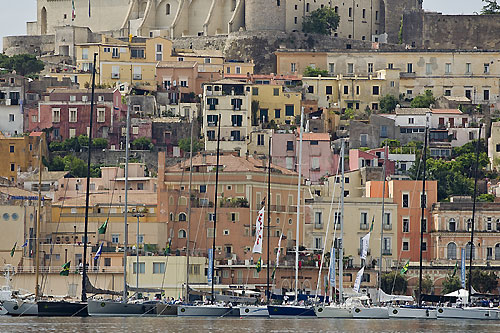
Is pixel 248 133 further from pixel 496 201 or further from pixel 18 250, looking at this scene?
pixel 18 250

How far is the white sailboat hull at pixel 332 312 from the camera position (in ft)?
244

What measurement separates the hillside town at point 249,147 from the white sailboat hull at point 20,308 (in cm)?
118

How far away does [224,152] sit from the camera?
340ft

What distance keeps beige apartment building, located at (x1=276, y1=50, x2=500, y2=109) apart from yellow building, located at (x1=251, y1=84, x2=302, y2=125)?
907 cm

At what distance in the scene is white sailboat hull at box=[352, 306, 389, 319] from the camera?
75.0 metres

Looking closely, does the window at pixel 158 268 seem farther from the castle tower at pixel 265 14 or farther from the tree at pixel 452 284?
the castle tower at pixel 265 14

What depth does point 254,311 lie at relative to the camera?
2992 inches

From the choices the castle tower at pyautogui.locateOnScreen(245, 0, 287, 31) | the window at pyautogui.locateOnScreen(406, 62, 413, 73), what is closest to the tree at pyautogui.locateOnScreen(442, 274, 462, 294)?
the window at pyautogui.locateOnScreen(406, 62, 413, 73)

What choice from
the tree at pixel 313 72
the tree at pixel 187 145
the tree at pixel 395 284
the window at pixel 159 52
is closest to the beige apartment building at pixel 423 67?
the tree at pixel 313 72

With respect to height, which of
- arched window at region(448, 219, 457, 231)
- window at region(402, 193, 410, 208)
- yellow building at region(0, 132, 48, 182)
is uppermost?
yellow building at region(0, 132, 48, 182)

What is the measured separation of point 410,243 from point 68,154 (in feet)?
88.5

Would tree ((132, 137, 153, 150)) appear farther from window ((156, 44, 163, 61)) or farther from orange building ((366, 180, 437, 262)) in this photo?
orange building ((366, 180, 437, 262))

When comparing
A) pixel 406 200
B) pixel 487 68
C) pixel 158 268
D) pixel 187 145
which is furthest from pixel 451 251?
pixel 487 68

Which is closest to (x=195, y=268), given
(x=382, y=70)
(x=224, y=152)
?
(x=224, y=152)
